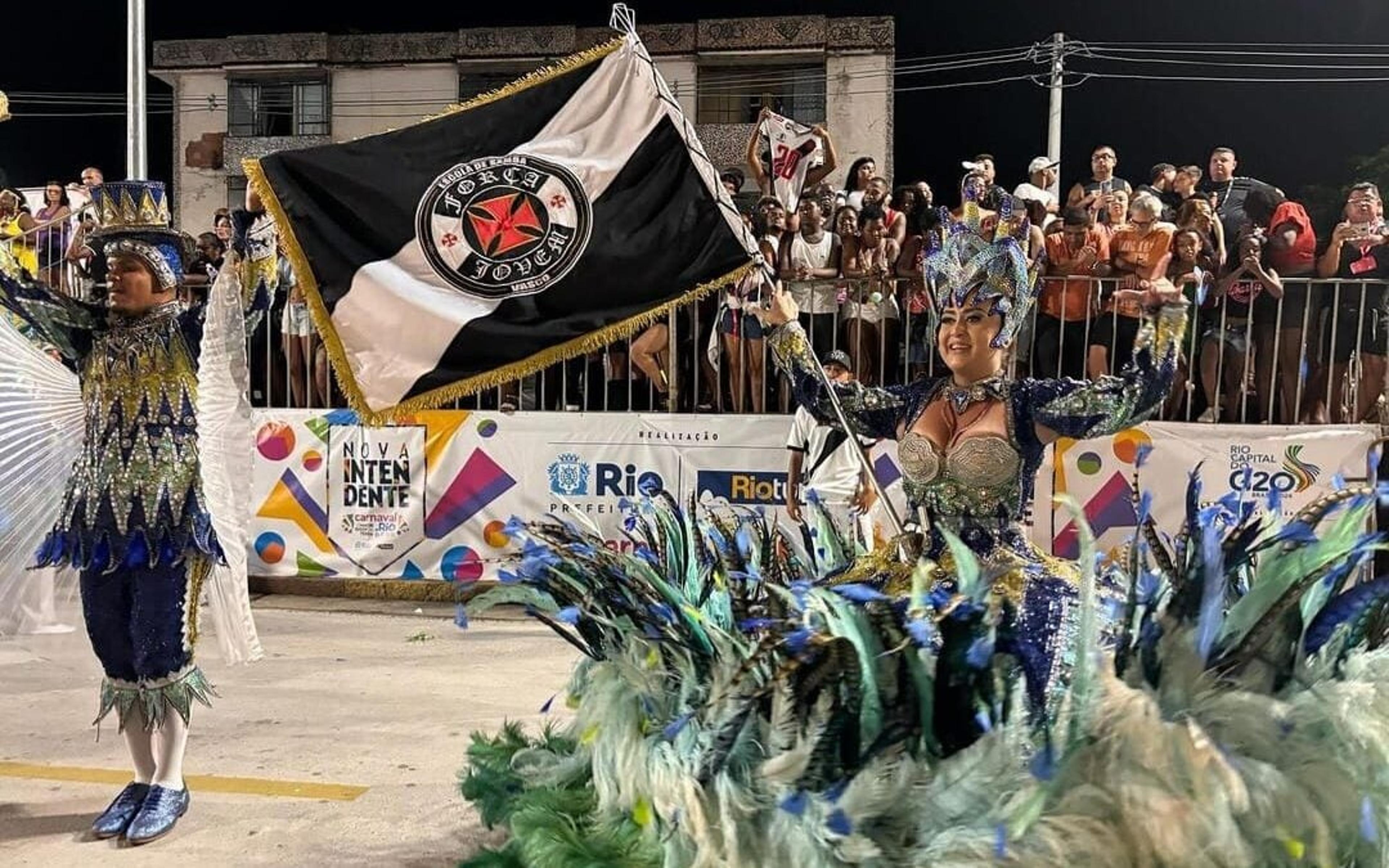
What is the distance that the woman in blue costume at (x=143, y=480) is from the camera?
3.51 meters

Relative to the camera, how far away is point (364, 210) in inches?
149

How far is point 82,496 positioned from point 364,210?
1249 millimetres

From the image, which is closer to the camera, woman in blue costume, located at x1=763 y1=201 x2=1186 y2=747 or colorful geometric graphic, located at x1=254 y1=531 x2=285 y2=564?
woman in blue costume, located at x1=763 y1=201 x2=1186 y2=747

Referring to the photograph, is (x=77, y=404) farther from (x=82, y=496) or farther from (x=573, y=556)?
(x=573, y=556)

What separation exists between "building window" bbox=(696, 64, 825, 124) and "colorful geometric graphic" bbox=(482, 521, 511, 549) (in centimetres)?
1540

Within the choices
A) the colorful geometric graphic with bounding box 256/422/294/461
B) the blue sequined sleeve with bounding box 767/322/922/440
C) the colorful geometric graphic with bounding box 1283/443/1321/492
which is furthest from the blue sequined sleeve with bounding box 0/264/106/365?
the colorful geometric graphic with bounding box 1283/443/1321/492

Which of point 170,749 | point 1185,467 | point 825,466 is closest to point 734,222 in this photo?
point 170,749

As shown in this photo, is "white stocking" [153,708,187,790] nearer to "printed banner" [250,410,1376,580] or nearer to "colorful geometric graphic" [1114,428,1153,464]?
"printed banner" [250,410,1376,580]

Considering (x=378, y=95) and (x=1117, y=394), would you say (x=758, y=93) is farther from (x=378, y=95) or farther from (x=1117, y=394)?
(x=1117, y=394)

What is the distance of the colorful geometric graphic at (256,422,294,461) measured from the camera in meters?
8.03

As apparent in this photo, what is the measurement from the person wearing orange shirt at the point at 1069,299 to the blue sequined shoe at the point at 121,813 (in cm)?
560

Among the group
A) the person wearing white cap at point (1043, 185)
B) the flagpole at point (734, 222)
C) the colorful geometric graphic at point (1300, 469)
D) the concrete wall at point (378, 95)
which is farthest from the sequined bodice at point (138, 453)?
the concrete wall at point (378, 95)

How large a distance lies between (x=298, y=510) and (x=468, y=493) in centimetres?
125

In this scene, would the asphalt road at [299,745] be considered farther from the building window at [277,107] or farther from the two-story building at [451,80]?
the building window at [277,107]
